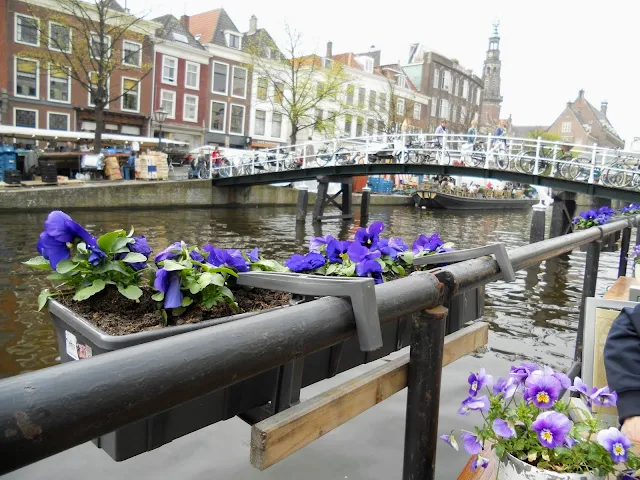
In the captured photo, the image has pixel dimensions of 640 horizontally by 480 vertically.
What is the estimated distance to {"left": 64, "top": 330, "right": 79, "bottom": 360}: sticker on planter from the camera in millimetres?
1954

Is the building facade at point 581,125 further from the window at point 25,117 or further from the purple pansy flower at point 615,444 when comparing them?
the purple pansy flower at point 615,444

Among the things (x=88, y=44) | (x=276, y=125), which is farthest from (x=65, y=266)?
(x=276, y=125)

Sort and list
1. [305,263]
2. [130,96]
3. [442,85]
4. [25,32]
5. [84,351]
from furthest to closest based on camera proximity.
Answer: [442,85]
[130,96]
[25,32]
[305,263]
[84,351]

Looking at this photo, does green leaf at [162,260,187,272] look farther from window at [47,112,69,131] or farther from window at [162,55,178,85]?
window at [162,55,178,85]

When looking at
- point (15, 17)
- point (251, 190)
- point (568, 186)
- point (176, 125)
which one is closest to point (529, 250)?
point (568, 186)

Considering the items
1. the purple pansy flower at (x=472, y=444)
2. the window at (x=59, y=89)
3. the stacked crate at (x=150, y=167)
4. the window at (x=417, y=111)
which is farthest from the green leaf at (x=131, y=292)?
the window at (x=417, y=111)

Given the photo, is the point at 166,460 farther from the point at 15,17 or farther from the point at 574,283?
the point at 15,17

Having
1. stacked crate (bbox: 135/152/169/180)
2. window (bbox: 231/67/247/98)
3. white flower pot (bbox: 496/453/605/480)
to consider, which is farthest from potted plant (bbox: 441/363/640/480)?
window (bbox: 231/67/247/98)

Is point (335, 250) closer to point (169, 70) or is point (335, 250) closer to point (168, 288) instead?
point (168, 288)

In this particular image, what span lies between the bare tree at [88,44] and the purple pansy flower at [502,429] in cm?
2108

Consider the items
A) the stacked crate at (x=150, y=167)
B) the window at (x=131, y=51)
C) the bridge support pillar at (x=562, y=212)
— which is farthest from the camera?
the window at (x=131, y=51)

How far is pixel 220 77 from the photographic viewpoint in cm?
3278

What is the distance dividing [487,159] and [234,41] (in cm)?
2324

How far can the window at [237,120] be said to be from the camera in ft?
109
